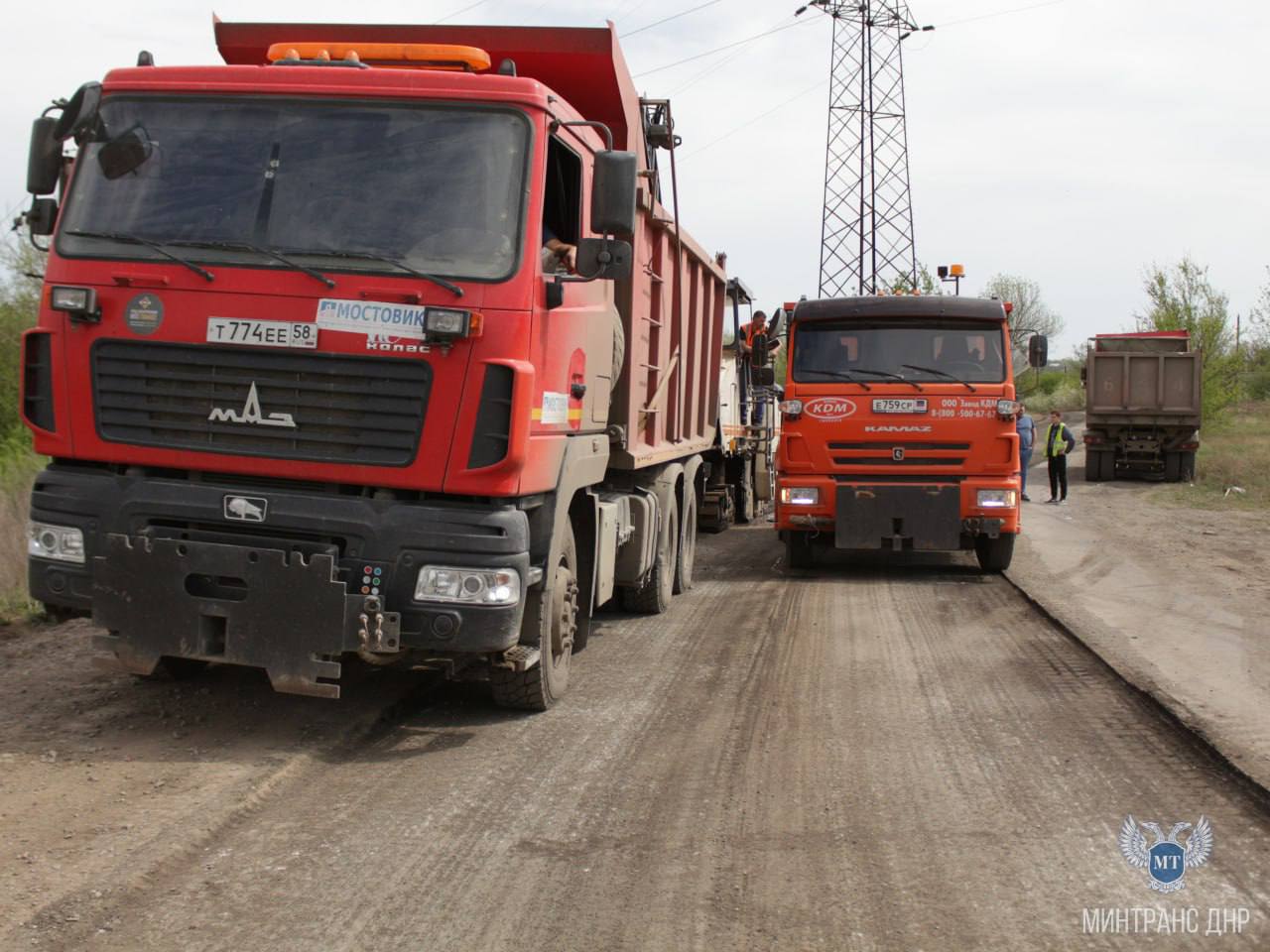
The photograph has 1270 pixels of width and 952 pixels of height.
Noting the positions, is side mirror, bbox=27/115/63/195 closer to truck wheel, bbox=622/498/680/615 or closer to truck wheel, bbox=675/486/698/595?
truck wheel, bbox=622/498/680/615

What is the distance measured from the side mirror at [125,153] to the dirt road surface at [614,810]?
253 centimetres

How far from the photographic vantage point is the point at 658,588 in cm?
937

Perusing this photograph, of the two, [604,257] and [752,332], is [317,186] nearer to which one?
[604,257]

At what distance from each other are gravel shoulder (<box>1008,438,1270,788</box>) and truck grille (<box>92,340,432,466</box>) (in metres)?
3.90

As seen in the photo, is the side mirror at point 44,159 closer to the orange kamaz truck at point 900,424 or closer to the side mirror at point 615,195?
the side mirror at point 615,195

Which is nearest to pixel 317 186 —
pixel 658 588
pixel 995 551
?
pixel 658 588

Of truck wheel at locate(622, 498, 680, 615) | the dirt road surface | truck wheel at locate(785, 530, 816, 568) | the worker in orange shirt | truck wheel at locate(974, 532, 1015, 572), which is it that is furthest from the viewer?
the worker in orange shirt

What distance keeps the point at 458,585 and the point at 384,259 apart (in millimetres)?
1441

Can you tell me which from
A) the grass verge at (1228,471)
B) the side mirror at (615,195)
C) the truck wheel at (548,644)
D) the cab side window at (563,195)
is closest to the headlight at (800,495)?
the truck wheel at (548,644)

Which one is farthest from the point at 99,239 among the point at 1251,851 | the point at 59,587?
the point at 1251,851

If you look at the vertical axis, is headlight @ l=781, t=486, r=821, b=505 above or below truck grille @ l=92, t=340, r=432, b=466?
below

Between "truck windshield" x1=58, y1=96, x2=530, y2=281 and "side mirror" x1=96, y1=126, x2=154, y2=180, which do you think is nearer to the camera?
"truck windshield" x1=58, y1=96, x2=530, y2=281

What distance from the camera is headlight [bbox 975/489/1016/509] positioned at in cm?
1131

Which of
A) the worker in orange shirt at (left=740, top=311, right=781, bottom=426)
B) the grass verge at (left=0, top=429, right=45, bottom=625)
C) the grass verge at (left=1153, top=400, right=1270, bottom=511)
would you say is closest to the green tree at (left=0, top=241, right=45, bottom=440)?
the grass verge at (left=0, top=429, right=45, bottom=625)
